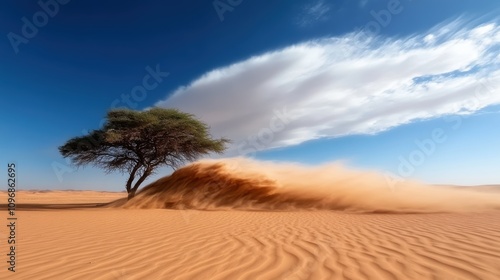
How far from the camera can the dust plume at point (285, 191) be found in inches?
537

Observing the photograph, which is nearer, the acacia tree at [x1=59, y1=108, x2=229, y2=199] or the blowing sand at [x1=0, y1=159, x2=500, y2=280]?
the blowing sand at [x1=0, y1=159, x2=500, y2=280]

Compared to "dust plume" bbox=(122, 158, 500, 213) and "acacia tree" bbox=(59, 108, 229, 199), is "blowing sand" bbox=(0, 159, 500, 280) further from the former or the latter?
"acacia tree" bbox=(59, 108, 229, 199)

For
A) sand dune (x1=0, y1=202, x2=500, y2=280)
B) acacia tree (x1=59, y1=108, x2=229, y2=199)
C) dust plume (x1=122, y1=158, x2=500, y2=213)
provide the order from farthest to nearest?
acacia tree (x1=59, y1=108, x2=229, y2=199) → dust plume (x1=122, y1=158, x2=500, y2=213) → sand dune (x1=0, y1=202, x2=500, y2=280)

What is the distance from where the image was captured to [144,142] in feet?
67.0

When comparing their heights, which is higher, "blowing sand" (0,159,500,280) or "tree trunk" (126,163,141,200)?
"tree trunk" (126,163,141,200)

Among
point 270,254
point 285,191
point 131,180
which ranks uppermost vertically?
point 131,180

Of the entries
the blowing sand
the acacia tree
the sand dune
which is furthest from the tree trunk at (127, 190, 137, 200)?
the sand dune

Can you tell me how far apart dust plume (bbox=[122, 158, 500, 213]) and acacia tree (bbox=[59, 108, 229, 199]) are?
2.34 meters

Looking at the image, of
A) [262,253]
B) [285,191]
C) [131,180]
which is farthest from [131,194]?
[262,253]

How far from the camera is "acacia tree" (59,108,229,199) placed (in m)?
19.4

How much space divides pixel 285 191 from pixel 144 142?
10710 mm

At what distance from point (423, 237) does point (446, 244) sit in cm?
67

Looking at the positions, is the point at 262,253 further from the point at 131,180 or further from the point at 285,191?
the point at 131,180

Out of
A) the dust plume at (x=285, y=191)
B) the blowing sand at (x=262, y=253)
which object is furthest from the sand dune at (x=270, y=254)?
the dust plume at (x=285, y=191)
